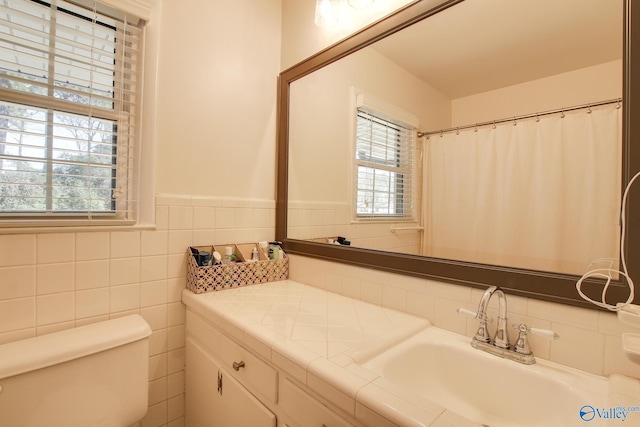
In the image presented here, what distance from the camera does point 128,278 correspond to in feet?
3.99

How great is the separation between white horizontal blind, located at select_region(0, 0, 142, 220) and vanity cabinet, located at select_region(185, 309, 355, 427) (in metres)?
0.65

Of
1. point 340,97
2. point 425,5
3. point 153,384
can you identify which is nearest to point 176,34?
point 340,97

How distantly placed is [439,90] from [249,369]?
1264 mm

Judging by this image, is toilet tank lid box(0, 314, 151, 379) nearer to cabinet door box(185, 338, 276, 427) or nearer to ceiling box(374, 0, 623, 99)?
cabinet door box(185, 338, 276, 427)

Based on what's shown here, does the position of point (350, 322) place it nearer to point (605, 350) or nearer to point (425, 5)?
point (605, 350)

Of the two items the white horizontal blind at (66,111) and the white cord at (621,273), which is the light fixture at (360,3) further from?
the white cord at (621,273)

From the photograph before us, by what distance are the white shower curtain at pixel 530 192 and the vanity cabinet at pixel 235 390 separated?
2.23 feet

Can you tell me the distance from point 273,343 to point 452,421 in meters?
0.48

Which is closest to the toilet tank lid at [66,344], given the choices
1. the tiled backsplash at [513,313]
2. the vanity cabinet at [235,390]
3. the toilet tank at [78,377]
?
the toilet tank at [78,377]

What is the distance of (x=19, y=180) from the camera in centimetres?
103

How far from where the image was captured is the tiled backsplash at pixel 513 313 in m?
0.71

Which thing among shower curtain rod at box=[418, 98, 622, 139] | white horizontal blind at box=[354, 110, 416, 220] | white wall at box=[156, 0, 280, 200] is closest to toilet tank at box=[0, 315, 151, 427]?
white wall at box=[156, 0, 280, 200]

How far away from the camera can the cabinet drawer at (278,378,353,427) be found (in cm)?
67

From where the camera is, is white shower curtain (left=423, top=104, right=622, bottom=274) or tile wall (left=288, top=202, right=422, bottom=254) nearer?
white shower curtain (left=423, top=104, right=622, bottom=274)
